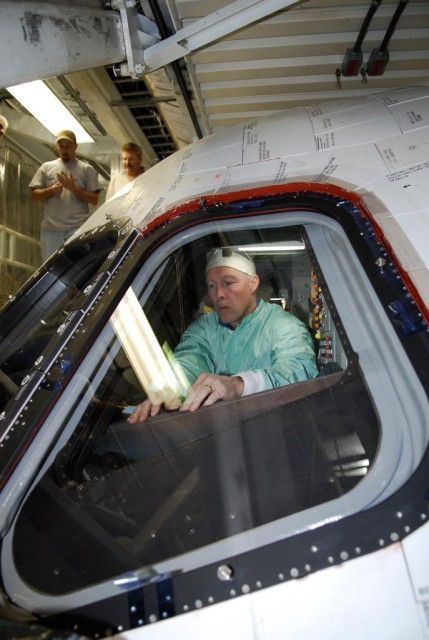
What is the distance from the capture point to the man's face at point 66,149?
378 cm

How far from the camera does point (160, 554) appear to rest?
3.45 ft


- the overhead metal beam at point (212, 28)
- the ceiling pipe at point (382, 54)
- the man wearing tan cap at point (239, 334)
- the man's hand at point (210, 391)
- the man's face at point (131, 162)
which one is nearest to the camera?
the man's hand at point (210, 391)

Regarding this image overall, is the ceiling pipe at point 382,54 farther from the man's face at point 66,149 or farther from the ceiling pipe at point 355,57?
the man's face at point 66,149

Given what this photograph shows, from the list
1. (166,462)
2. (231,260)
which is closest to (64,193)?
(231,260)

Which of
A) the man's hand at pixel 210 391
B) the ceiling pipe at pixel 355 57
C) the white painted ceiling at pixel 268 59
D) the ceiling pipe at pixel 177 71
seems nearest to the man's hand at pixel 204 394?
the man's hand at pixel 210 391

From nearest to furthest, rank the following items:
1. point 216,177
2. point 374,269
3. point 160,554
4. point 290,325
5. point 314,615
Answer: point 314,615 < point 160,554 < point 374,269 < point 290,325 < point 216,177

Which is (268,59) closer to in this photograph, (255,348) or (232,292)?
(232,292)

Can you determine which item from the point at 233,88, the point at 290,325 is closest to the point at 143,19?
the point at 233,88

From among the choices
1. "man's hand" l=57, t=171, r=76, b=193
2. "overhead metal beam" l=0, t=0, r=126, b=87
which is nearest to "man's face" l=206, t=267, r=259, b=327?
"overhead metal beam" l=0, t=0, r=126, b=87

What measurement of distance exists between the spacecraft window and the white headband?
0.35m

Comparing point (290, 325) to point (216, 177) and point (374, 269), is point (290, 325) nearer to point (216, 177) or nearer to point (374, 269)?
point (374, 269)

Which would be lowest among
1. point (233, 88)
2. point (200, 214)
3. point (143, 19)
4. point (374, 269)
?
point (374, 269)

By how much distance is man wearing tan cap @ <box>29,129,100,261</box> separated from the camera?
3816 millimetres

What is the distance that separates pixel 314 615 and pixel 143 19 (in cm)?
295
